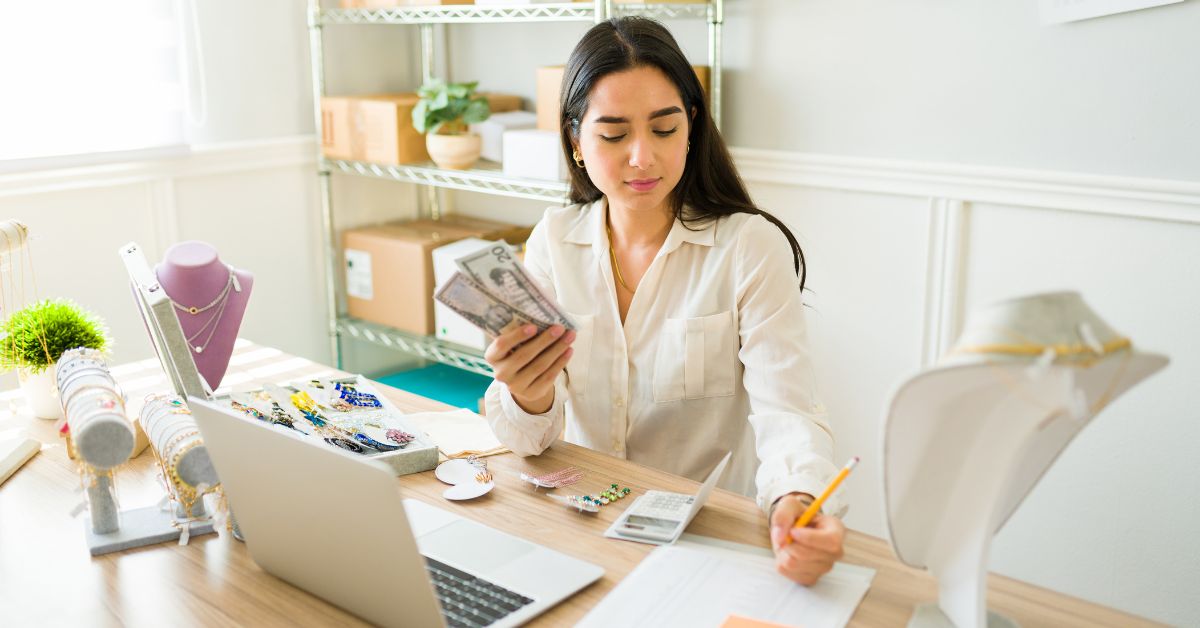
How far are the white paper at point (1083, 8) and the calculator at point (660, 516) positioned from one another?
1.39 meters

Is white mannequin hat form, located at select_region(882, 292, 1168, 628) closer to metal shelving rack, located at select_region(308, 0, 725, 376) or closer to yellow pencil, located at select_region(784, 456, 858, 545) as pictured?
yellow pencil, located at select_region(784, 456, 858, 545)

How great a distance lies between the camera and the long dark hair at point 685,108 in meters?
1.55

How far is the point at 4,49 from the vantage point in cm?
249

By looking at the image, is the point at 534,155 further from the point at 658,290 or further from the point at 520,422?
the point at 520,422

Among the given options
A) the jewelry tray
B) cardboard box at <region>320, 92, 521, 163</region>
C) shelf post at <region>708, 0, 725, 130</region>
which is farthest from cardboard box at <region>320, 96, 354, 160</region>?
the jewelry tray

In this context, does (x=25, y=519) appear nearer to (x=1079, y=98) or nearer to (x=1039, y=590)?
(x=1039, y=590)

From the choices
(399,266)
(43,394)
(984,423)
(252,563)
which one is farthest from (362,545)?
(399,266)

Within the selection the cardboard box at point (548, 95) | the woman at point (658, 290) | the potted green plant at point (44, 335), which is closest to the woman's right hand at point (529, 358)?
the woman at point (658, 290)

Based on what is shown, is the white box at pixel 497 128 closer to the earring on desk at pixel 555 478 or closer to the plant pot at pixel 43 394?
the plant pot at pixel 43 394

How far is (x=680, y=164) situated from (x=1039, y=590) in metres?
0.81

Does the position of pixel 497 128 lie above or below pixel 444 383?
above

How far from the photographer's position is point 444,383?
331 cm

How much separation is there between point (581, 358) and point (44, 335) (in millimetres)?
863

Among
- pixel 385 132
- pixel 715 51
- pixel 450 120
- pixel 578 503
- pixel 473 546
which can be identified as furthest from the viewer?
pixel 385 132
